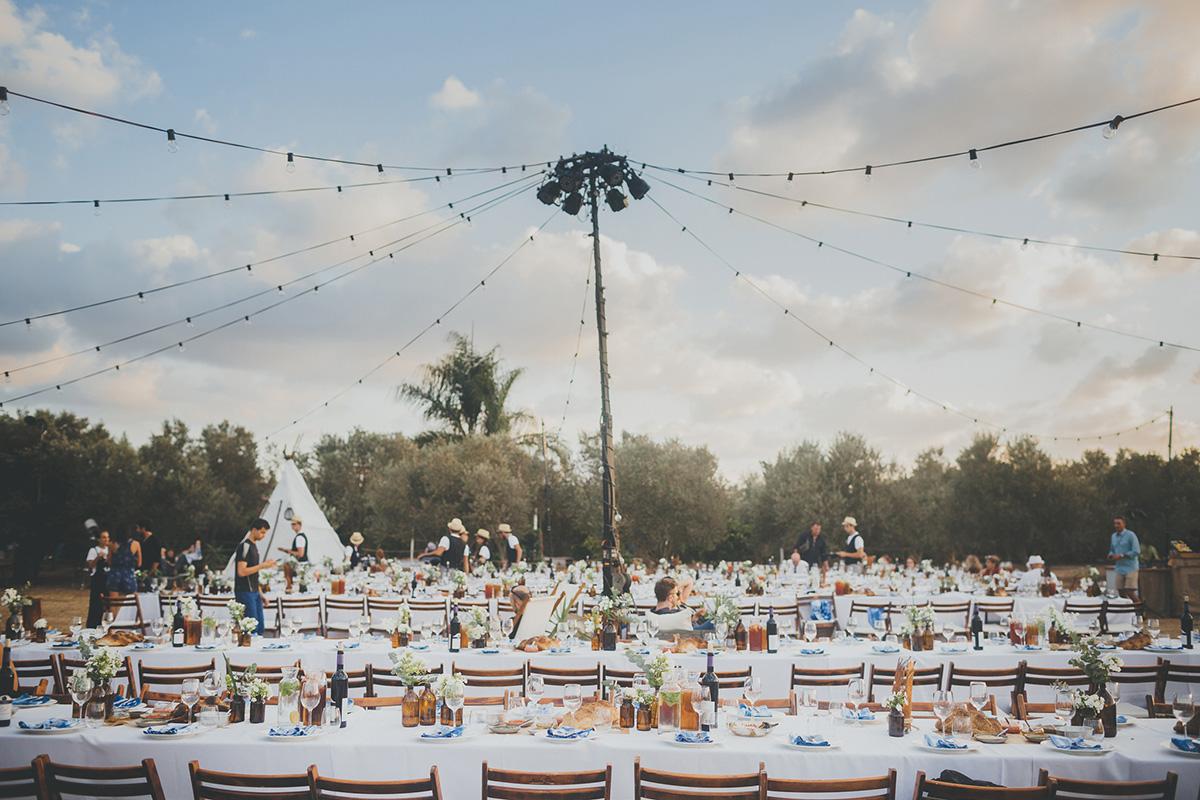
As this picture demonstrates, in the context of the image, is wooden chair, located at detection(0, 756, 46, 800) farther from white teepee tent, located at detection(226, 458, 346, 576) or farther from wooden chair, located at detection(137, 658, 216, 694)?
white teepee tent, located at detection(226, 458, 346, 576)

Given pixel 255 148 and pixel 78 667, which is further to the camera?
pixel 255 148

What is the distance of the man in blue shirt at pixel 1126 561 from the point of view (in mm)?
13742

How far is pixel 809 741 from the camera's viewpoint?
175 inches

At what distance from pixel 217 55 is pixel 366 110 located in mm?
2063

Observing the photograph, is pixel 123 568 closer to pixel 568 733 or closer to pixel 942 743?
pixel 568 733

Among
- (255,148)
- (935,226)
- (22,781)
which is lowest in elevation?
(22,781)

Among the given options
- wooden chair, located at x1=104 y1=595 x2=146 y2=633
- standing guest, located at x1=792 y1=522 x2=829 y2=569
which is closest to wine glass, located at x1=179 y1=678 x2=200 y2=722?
wooden chair, located at x1=104 y1=595 x2=146 y2=633

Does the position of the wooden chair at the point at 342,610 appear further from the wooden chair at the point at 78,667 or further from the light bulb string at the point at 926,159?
the light bulb string at the point at 926,159

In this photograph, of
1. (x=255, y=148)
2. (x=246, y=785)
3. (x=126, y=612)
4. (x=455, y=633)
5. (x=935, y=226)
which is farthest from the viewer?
(x=126, y=612)

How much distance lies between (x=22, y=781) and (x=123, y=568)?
31.2ft

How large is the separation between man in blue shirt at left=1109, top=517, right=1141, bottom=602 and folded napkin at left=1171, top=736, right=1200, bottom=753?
417 inches

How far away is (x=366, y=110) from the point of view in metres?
13.0

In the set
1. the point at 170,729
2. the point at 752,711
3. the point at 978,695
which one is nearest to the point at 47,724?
the point at 170,729

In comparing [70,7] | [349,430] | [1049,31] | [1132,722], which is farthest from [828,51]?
[349,430]
